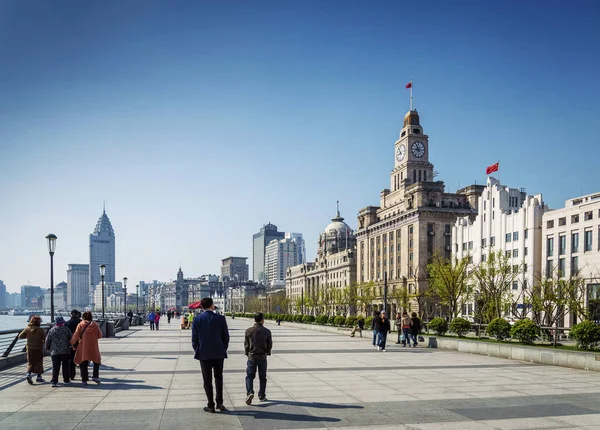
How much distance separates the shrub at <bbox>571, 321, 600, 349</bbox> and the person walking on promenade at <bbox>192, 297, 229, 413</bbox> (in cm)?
1536

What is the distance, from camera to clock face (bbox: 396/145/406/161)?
4232 inches

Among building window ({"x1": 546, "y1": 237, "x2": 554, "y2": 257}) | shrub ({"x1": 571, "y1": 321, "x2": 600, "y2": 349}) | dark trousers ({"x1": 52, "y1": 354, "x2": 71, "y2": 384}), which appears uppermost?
building window ({"x1": 546, "y1": 237, "x2": 554, "y2": 257})

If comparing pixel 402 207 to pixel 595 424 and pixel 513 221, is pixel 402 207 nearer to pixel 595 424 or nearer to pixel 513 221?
pixel 513 221

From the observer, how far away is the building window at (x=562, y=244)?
2389 inches

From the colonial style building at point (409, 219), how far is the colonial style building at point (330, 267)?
1216cm

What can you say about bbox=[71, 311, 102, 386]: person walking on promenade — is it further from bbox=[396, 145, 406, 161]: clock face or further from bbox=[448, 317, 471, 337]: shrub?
bbox=[396, 145, 406, 161]: clock face

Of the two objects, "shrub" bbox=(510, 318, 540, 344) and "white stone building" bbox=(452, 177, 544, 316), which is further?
"white stone building" bbox=(452, 177, 544, 316)

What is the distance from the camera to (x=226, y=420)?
9688 mm

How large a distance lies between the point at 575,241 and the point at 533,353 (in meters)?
45.2

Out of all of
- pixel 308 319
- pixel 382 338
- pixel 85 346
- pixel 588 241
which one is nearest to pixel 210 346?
pixel 85 346

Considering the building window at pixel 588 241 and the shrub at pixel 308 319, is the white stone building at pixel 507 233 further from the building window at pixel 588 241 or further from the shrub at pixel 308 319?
the shrub at pixel 308 319

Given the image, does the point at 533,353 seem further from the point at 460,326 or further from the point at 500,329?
the point at 460,326

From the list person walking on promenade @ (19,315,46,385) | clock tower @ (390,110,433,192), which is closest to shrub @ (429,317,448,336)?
person walking on promenade @ (19,315,46,385)

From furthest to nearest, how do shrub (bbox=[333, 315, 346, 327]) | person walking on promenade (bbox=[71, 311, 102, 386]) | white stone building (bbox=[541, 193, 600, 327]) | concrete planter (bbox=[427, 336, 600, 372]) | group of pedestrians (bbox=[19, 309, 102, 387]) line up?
white stone building (bbox=[541, 193, 600, 327]), shrub (bbox=[333, 315, 346, 327]), concrete planter (bbox=[427, 336, 600, 372]), person walking on promenade (bbox=[71, 311, 102, 386]), group of pedestrians (bbox=[19, 309, 102, 387])
